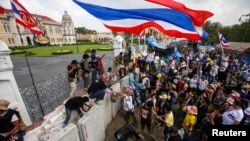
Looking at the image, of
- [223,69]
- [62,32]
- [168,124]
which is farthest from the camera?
[62,32]

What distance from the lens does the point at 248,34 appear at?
38.2 m

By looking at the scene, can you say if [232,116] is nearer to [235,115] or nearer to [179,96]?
[235,115]

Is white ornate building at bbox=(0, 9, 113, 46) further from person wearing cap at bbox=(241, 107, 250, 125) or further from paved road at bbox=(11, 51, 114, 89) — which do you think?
person wearing cap at bbox=(241, 107, 250, 125)

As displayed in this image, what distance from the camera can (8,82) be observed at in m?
4.54

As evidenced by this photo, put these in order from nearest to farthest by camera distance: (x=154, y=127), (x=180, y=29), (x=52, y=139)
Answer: (x=52, y=139)
(x=180, y=29)
(x=154, y=127)

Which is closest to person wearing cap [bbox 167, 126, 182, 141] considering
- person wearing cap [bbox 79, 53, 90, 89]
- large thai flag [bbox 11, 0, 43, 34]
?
person wearing cap [bbox 79, 53, 90, 89]

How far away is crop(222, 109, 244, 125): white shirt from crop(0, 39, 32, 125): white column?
620cm

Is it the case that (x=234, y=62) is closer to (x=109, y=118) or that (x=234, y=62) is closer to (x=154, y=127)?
(x=154, y=127)

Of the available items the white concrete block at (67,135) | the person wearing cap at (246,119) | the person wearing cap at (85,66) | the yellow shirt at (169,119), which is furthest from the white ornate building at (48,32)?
the person wearing cap at (246,119)

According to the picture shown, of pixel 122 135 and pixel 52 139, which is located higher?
pixel 52 139

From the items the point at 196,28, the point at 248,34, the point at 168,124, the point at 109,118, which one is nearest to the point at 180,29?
the point at 196,28

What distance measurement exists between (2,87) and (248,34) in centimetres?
4888

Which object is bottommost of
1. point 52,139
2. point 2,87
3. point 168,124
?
point 168,124

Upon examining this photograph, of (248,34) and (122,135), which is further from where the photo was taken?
(248,34)
